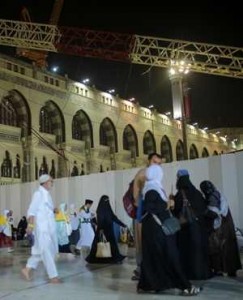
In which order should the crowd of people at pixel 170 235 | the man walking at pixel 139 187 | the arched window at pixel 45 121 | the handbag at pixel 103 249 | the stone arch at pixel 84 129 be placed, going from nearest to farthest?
the crowd of people at pixel 170 235 → the man walking at pixel 139 187 → the handbag at pixel 103 249 → the arched window at pixel 45 121 → the stone arch at pixel 84 129

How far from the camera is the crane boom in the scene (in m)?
28.6

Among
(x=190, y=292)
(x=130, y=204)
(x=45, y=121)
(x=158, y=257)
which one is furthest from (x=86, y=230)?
(x=45, y=121)

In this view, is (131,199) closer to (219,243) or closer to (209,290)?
(219,243)

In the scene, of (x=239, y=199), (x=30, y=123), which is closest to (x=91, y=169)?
(x=30, y=123)

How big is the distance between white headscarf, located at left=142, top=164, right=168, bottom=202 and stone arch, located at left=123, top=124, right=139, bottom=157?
121 feet

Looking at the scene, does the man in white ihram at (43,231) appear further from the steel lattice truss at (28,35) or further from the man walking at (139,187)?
the steel lattice truss at (28,35)

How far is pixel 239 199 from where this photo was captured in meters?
11.0

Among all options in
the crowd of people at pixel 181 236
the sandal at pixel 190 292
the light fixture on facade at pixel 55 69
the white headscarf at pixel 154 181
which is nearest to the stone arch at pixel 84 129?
the light fixture on facade at pixel 55 69

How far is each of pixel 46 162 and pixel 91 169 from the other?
532cm

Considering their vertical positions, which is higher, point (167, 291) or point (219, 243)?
point (219, 243)

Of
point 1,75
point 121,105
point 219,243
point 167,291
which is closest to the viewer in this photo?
point 167,291

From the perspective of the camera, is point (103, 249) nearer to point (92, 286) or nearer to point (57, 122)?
point (92, 286)

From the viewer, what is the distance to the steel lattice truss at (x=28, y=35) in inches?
1115

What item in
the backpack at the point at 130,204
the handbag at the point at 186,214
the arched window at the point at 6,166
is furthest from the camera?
the arched window at the point at 6,166
